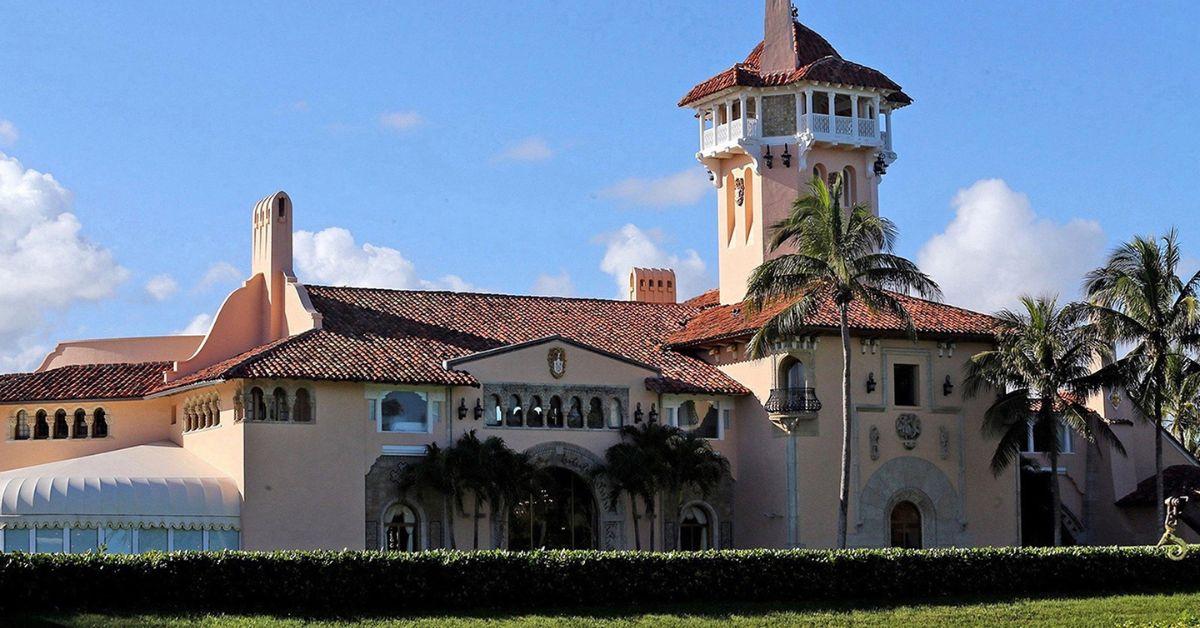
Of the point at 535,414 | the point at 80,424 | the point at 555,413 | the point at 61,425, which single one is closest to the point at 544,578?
the point at 535,414

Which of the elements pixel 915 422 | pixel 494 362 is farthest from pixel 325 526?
pixel 915 422

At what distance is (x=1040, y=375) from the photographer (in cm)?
5053

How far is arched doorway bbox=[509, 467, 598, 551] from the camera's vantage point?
48.9 meters

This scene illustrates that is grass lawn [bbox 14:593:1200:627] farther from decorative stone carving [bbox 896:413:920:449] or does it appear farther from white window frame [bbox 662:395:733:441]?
white window frame [bbox 662:395:733:441]

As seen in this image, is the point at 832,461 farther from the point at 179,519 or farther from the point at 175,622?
the point at 175,622

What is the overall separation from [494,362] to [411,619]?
13873 mm

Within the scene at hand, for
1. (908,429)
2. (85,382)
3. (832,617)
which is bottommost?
(832,617)

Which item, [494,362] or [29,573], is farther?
[494,362]

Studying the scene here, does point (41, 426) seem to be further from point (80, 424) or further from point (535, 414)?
point (535, 414)

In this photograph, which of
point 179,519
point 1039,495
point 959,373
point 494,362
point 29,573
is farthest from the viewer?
point 1039,495

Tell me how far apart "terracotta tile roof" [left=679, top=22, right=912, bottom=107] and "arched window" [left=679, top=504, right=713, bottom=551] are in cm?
1326

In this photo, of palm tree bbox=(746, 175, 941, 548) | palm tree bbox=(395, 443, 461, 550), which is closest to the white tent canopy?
palm tree bbox=(395, 443, 461, 550)

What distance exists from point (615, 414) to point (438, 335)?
5.57m

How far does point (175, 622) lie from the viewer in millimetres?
33688
